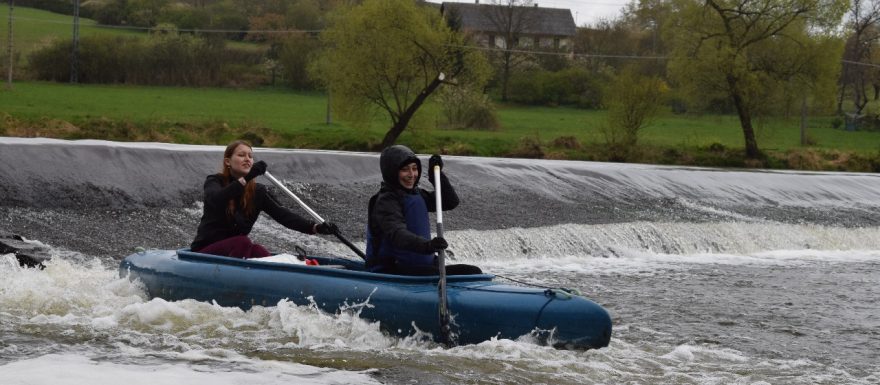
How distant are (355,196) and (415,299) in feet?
34.0

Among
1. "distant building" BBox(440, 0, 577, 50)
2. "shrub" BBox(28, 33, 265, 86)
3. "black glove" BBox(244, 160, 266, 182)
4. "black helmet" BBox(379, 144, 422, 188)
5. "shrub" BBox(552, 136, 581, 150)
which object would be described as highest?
"distant building" BBox(440, 0, 577, 50)

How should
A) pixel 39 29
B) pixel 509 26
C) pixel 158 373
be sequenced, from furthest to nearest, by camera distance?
1. pixel 509 26
2. pixel 39 29
3. pixel 158 373

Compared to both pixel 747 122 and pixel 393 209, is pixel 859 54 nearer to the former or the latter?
pixel 747 122

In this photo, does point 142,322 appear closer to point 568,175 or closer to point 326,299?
point 326,299

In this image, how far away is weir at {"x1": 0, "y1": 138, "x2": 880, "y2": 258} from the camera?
53.7ft

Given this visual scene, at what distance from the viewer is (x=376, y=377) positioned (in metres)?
8.91

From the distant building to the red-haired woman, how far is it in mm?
59228

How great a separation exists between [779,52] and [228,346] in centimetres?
3236

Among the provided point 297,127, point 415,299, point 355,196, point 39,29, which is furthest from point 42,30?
point 415,299

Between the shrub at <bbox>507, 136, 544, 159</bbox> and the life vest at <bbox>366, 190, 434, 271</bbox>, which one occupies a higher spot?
the life vest at <bbox>366, 190, 434, 271</bbox>

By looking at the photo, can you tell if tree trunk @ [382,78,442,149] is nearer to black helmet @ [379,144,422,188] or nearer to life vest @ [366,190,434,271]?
life vest @ [366,190,434,271]

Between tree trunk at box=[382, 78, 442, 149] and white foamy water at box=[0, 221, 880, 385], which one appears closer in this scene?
white foamy water at box=[0, 221, 880, 385]

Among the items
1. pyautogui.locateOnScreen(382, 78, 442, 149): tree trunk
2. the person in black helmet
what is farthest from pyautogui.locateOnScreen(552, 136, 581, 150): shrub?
the person in black helmet

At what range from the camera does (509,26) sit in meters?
73.6
